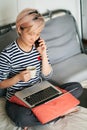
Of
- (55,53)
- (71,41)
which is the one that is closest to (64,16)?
(71,41)

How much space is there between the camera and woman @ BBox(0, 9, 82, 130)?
1479mm

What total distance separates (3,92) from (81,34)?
138 centimetres

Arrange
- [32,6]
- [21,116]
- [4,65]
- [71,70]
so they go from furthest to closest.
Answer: [32,6] < [71,70] < [4,65] < [21,116]

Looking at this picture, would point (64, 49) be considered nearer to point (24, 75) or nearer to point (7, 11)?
point (7, 11)

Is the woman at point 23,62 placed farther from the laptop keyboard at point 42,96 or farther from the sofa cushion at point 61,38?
the sofa cushion at point 61,38

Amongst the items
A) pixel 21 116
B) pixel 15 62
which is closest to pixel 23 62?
pixel 15 62

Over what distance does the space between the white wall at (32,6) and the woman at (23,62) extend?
62cm

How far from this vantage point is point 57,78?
200 centimetres

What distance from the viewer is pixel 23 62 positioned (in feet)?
5.33

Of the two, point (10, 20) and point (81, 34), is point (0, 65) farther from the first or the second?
point (81, 34)

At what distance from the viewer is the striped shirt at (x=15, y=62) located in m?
1.57

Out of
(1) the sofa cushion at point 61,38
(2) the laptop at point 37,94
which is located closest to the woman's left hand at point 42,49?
(2) the laptop at point 37,94

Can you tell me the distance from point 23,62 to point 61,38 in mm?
810

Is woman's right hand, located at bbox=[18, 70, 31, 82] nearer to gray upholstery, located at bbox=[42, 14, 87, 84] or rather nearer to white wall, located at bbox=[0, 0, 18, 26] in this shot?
gray upholstery, located at bbox=[42, 14, 87, 84]
